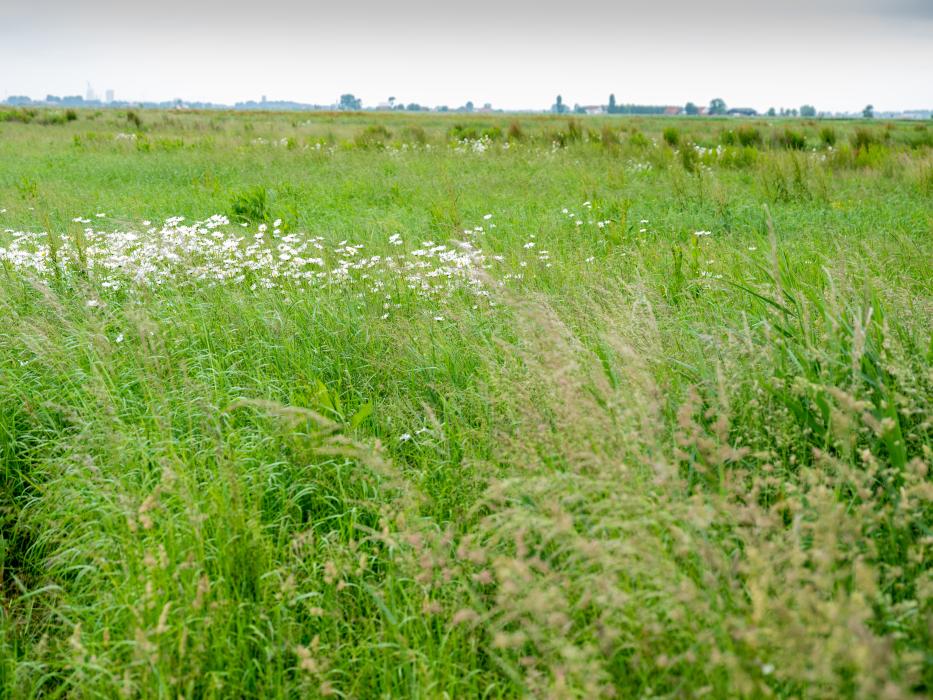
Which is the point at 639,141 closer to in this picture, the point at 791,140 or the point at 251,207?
the point at 791,140

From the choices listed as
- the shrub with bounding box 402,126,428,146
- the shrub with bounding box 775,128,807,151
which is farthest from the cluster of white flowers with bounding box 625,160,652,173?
the shrub with bounding box 402,126,428,146

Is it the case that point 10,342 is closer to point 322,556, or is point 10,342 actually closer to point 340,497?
point 340,497

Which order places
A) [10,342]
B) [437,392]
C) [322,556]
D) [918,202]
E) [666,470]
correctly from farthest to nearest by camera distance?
1. [918,202]
2. [10,342]
3. [437,392]
4. [322,556]
5. [666,470]

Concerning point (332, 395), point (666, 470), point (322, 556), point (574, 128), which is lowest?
point (322, 556)

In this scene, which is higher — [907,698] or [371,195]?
[371,195]

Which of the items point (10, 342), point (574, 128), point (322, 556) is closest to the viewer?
point (322, 556)

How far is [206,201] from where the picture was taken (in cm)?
988

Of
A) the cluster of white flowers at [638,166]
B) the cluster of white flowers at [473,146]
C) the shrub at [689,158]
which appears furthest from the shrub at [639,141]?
the cluster of white flowers at [473,146]

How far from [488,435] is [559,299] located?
1.87 m

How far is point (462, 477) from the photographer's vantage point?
278 cm

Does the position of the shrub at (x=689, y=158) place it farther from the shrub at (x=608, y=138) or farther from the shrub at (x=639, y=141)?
the shrub at (x=608, y=138)

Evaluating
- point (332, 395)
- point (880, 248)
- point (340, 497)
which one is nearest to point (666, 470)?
point (340, 497)

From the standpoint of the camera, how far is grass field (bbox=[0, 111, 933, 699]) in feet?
5.57

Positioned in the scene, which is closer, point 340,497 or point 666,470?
point 666,470
